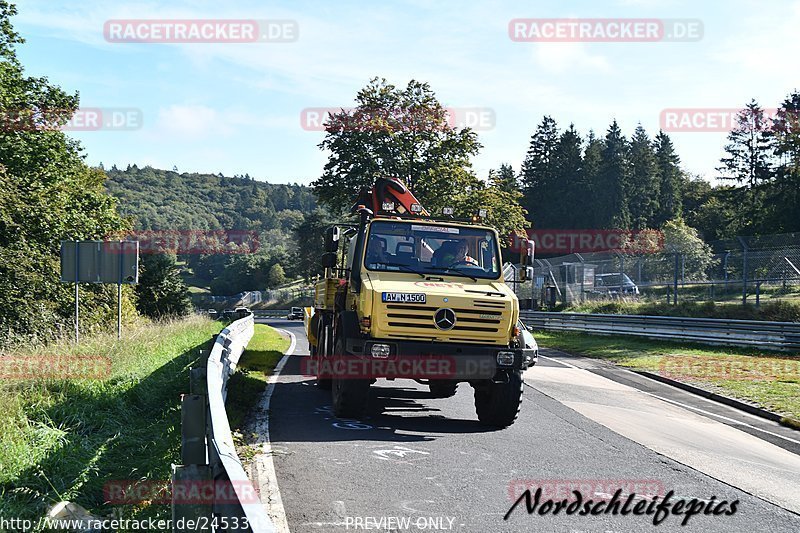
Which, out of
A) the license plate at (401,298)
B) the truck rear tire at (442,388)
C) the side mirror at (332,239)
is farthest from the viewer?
the truck rear tire at (442,388)

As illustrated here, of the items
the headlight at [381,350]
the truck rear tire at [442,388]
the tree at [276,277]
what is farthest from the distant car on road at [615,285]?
the tree at [276,277]

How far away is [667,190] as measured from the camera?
317 feet

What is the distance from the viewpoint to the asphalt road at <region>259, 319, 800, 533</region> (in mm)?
5699

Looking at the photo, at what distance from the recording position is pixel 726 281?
966 inches

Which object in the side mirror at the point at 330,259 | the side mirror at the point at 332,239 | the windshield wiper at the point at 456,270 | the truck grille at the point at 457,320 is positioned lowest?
the truck grille at the point at 457,320

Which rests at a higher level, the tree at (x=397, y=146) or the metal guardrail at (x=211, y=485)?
the tree at (x=397, y=146)

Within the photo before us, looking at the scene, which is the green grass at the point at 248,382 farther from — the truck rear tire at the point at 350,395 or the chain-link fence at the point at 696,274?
the chain-link fence at the point at 696,274

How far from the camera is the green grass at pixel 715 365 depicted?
13773 millimetres

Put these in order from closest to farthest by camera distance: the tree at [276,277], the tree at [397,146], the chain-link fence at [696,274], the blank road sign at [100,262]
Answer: the blank road sign at [100,262] < the chain-link fence at [696,274] < the tree at [397,146] < the tree at [276,277]

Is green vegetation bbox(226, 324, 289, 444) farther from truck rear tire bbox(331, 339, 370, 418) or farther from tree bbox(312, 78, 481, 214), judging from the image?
tree bbox(312, 78, 481, 214)

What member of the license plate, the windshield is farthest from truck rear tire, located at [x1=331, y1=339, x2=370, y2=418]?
the windshield

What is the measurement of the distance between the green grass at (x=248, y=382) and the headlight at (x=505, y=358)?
324cm

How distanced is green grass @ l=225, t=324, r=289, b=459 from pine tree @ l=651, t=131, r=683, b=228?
253 ft

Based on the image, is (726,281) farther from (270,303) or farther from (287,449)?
(270,303)
